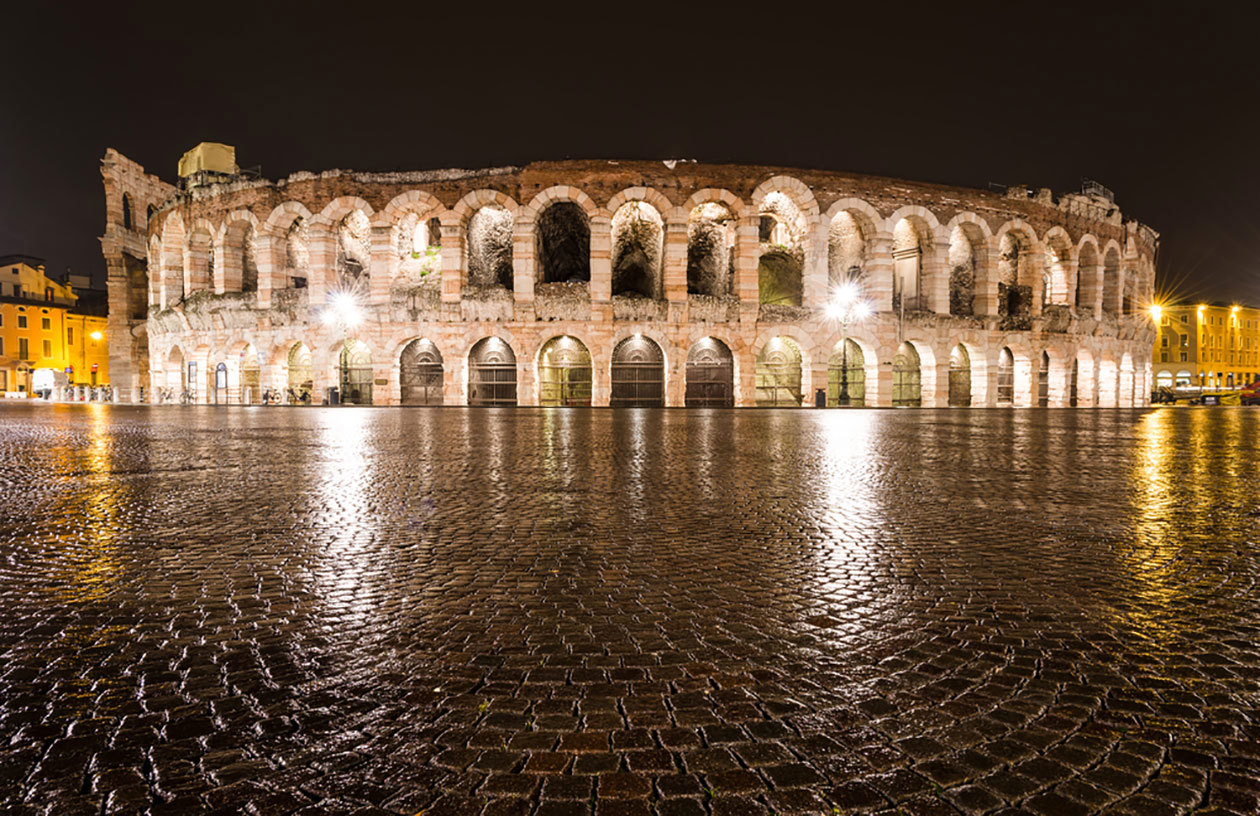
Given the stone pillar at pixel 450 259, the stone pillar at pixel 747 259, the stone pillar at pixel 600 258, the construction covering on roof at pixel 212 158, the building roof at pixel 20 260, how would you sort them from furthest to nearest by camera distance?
the building roof at pixel 20 260
the construction covering on roof at pixel 212 158
the stone pillar at pixel 747 259
the stone pillar at pixel 450 259
the stone pillar at pixel 600 258

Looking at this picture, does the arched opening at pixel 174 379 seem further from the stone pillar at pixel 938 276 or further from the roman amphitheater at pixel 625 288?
the stone pillar at pixel 938 276

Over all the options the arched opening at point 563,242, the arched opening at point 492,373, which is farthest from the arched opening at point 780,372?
the arched opening at point 492,373

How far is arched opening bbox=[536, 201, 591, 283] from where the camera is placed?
2905 cm

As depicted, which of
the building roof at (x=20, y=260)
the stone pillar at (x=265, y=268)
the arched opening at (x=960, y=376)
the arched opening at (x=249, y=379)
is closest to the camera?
A: the stone pillar at (x=265, y=268)

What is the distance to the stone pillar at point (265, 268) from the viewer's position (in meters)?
29.3

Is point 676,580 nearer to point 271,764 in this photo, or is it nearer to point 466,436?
point 271,764

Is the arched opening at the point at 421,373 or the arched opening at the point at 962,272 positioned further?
the arched opening at the point at 962,272

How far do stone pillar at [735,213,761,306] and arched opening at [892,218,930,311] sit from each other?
23.7 feet

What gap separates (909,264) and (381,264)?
83.3 ft

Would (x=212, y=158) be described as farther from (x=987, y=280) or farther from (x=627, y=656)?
(x=627, y=656)

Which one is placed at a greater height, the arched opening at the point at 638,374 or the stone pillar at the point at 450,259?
the stone pillar at the point at 450,259

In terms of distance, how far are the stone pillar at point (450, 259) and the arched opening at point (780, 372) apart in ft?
47.1

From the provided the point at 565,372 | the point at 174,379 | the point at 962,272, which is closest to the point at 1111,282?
the point at 962,272

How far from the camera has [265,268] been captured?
2952cm
